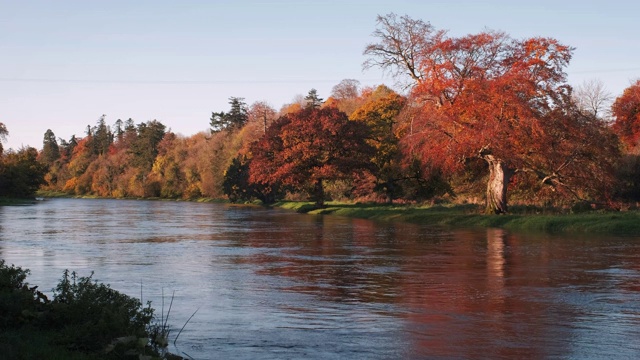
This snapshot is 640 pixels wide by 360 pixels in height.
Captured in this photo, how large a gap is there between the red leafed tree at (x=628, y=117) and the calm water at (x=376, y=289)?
3736cm

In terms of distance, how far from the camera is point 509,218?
143ft

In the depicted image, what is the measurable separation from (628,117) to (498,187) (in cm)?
3067

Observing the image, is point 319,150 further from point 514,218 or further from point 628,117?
point 628,117

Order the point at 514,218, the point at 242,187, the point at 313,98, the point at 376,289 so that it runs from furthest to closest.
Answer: the point at 313,98 → the point at 242,187 → the point at 514,218 → the point at 376,289

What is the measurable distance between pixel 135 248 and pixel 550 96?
27.9 m

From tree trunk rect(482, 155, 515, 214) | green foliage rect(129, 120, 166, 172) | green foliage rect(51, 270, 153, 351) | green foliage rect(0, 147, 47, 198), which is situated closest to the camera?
green foliage rect(51, 270, 153, 351)

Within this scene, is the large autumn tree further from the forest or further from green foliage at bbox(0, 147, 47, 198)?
green foliage at bbox(0, 147, 47, 198)

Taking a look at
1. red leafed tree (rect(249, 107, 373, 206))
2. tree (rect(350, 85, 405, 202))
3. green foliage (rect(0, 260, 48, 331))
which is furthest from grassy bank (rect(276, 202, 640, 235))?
green foliage (rect(0, 260, 48, 331))

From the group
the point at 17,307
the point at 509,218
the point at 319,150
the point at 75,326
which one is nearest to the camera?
the point at 75,326

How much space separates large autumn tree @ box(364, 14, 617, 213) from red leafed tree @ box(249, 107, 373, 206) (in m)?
16.8

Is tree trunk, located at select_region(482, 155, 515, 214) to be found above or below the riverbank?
above

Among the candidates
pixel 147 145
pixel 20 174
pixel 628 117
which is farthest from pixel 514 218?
pixel 147 145

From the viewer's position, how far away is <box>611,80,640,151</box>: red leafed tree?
67.6m

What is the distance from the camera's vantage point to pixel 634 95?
73.9m
